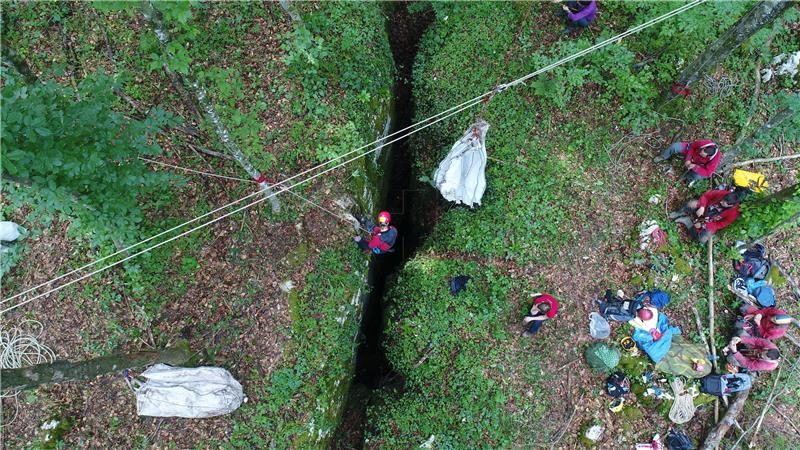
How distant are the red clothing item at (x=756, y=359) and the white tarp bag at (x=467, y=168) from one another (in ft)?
17.4

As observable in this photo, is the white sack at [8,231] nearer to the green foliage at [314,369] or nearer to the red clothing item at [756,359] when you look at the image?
the green foliage at [314,369]

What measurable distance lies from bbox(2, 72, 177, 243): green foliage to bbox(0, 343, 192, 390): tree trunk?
170cm

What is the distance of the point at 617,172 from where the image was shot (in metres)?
8.39

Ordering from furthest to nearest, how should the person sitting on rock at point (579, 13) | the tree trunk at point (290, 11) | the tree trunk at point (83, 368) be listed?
1. the person sitting on rock at point (579, 13)
2. the tree trunk at point (290, 11)
3. the tree trunk at point (83, 368)

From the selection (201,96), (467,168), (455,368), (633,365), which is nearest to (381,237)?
(467,168)

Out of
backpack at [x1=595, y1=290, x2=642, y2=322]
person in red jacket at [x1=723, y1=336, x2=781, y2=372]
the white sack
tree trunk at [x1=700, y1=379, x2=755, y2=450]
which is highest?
the white sack

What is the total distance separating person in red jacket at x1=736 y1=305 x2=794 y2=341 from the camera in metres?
7.27

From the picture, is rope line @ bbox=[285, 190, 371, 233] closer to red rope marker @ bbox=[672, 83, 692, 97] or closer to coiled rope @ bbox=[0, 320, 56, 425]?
coiled rope @ bbox=[0, 320, 56, 425]

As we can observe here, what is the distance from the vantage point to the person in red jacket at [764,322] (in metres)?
7.27

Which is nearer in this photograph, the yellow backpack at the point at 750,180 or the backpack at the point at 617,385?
the backpack at the point at 617,385

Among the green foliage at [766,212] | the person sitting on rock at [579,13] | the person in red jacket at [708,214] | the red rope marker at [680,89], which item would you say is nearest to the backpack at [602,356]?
the person in red jacket at [708,214]

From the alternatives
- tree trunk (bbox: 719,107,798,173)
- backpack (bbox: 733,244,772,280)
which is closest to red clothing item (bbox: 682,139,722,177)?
tree trunk (bbox: 719,107,798,173)

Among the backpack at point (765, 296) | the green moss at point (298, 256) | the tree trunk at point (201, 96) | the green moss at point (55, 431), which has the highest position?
the tree trunk at point (201, 96)

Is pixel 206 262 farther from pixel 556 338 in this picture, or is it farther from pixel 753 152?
pixel 753 152
